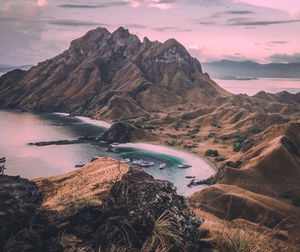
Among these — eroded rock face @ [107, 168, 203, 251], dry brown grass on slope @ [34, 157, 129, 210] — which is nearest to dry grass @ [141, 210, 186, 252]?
eroded rock face @ [107, 168, 203, 251]

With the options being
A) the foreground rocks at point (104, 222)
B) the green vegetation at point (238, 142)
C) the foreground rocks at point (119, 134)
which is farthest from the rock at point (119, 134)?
the foreground rocks at point (104, 222)

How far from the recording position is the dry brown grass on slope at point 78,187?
478 inches

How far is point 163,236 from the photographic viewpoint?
11242 millimetres

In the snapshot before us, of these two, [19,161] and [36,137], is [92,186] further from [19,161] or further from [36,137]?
[36,137]

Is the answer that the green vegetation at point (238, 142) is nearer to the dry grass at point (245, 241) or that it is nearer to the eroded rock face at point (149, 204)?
the eroded rock face at point (149, 204)

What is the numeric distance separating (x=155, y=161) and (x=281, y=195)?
60447 millimetres

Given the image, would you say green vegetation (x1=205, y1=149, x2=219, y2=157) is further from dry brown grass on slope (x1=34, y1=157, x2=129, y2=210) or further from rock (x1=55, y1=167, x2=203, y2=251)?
rock (x1=55, y1=167, x2=203, y2=251)

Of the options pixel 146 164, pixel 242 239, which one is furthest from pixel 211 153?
pixel 242 239

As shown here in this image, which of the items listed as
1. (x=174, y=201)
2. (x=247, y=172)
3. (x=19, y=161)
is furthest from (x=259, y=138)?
(x=174, y=201)

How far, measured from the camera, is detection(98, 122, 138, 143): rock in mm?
160750

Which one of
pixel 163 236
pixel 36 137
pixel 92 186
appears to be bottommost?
pixel 36 137

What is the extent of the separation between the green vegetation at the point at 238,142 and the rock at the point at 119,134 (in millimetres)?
61467

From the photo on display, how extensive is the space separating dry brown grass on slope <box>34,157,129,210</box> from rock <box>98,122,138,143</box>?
145032mm

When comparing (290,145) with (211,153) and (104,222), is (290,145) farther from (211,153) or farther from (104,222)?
(104,222)
